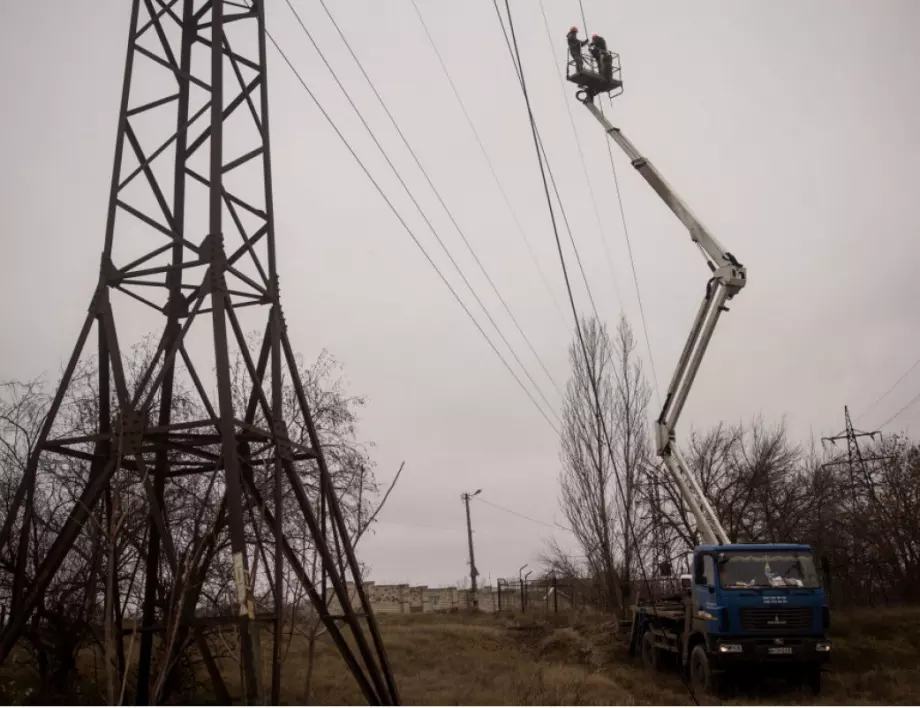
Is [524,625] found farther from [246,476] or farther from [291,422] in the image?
[246,476]

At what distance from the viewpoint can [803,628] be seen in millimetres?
14867

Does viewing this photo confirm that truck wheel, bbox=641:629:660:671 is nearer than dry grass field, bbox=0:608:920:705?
Answer: No

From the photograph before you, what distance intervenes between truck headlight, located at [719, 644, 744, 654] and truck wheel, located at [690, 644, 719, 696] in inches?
23.0

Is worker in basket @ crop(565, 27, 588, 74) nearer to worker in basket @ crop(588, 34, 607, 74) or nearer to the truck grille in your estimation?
worker in basket @ crop(588, 34, 607, 74)

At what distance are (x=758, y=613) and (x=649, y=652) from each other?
522 centimetres

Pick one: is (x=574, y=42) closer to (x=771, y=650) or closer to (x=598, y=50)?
(x=598, y=50)

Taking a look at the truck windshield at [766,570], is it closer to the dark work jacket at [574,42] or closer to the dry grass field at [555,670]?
the dry grass field at [555,670]

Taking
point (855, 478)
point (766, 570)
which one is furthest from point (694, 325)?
point (855, 478)

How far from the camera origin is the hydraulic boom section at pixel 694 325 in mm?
16219

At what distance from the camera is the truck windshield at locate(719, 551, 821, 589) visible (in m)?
15.0

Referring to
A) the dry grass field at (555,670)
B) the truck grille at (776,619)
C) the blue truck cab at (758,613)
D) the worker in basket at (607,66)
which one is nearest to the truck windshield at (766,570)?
the blue truck cab at (758,613)

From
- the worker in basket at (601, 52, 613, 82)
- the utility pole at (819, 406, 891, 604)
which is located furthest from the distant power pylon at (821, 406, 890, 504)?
the worker in basket at (601, 52, 613, 82)

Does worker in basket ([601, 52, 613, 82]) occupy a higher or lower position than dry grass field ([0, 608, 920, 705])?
higher

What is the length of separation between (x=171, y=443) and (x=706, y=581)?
34.1ft
